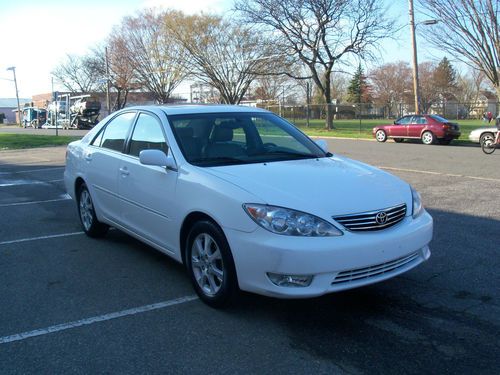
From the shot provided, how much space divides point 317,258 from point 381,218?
634 millimetres

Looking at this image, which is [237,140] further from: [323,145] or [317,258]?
[317,258]

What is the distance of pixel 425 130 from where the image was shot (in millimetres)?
23375

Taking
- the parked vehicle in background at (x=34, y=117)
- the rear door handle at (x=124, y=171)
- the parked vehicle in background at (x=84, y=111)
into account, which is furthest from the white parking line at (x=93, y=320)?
the parked vehicle in background at (x=34, y=117)

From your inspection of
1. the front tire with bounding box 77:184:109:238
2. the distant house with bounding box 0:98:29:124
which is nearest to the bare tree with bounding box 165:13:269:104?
the front tire with bounding box 77:184:109:238

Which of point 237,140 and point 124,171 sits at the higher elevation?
point 237,140

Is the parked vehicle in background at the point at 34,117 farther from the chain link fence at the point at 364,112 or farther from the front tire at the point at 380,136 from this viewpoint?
the front tire at the point at 380,136

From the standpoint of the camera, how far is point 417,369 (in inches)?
119

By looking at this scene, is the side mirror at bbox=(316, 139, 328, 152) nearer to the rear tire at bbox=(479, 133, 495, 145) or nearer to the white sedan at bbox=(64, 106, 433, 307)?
the white sedan at bbox=(64, 106, 433, 307)

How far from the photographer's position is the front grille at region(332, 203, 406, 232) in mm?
3527

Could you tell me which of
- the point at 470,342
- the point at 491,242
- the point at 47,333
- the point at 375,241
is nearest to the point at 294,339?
the point at 375,241

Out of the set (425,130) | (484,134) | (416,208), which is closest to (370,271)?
(416,208)

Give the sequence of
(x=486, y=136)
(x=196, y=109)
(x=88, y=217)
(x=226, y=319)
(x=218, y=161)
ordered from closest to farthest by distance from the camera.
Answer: (x=226, y=319)
(x=218, y=161)
(x=196, y=109)
(x=88, y=217)
(x=486, y=136)

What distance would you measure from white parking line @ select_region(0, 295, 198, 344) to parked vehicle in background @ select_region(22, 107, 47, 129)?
200 feet

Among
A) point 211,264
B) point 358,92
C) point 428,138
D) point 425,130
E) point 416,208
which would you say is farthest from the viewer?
point 358,92
